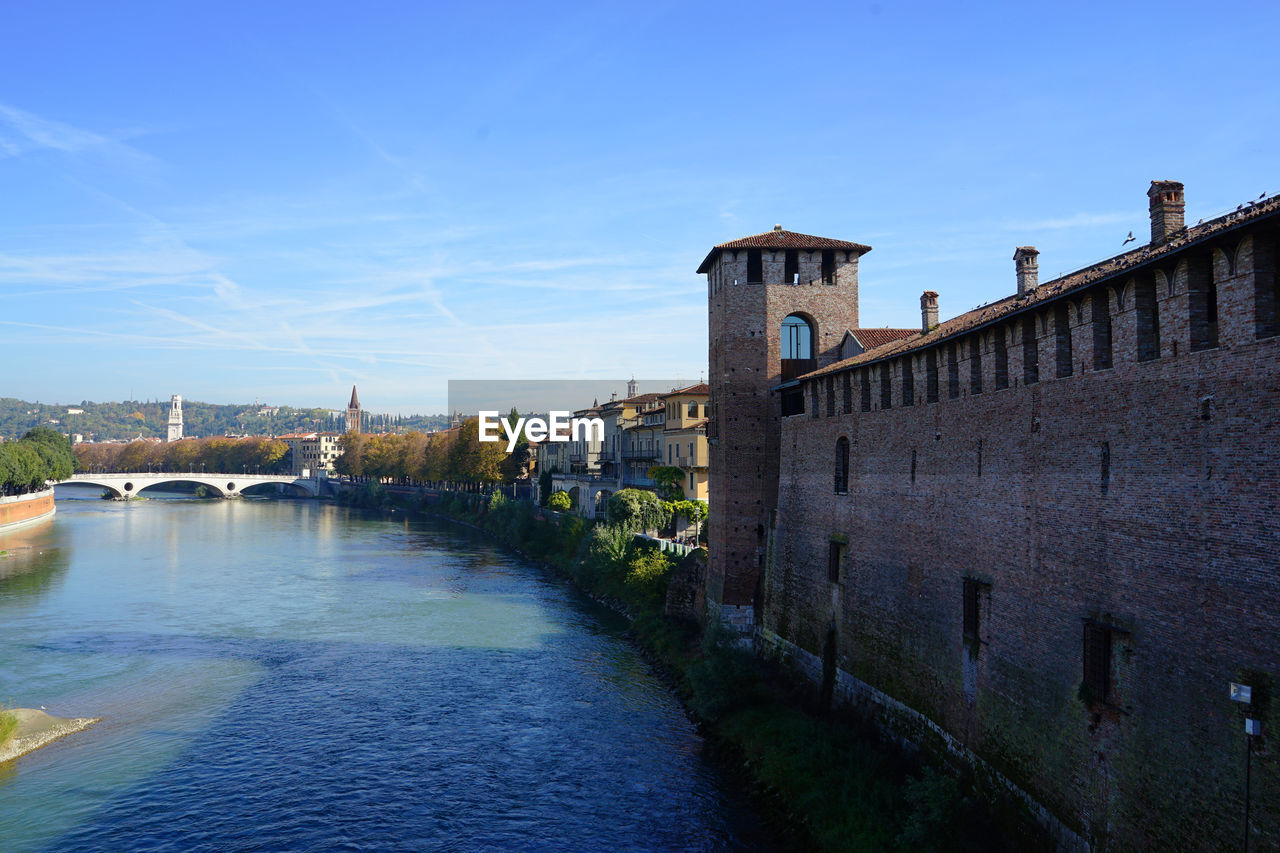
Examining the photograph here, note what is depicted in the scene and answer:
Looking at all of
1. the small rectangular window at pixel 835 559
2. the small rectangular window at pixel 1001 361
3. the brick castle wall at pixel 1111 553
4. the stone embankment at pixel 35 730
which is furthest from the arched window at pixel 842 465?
the stone embankment at pixel 35 730

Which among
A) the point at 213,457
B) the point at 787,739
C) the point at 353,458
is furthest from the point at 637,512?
the point at 213,457

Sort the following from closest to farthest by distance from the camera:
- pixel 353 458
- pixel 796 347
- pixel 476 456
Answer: pixel 796 347 → pixel 476 456 → pixel 353 458

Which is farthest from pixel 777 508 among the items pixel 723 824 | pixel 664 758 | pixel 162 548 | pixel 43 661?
pixel 162 548

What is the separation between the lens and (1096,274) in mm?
14188

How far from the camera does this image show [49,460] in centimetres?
9438

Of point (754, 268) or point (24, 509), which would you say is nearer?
point (754, 268)

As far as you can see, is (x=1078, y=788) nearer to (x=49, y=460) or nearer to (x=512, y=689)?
(x=512, y=689)

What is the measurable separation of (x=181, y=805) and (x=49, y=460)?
9123 centimetres

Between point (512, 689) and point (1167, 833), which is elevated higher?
point (1167, 833)

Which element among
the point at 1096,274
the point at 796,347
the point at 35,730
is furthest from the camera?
the point at 796,347

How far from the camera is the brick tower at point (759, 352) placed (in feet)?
92.8

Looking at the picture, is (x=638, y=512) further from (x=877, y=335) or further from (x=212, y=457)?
(x=212, y=457)

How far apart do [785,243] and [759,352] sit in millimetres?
3549

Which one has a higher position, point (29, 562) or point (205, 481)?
point (205, 481)
